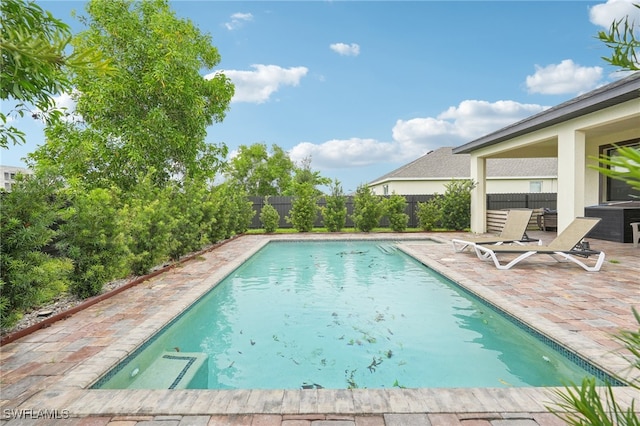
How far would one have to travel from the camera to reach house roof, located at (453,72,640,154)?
7.28 meters

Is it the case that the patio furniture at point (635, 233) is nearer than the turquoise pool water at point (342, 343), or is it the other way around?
the turquoise pool water at point (342, 343)

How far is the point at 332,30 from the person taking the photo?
51.9ft

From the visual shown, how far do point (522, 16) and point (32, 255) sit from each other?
15.3 m

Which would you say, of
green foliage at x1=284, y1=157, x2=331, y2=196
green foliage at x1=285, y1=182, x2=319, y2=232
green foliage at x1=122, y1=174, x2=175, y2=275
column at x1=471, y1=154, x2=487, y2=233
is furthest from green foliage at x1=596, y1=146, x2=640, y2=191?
green foliage at x1=284, y1=157, x2=331, y2=196

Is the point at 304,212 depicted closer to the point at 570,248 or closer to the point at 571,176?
the point at 571,176

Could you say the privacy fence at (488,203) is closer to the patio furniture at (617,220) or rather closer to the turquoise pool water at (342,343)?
the patio furniture at (617,220)

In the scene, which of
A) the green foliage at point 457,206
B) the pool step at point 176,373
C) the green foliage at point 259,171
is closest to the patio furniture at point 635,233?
the green foliage at point 457,206

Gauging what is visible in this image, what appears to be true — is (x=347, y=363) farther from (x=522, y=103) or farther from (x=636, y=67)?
(x=522, y=103)

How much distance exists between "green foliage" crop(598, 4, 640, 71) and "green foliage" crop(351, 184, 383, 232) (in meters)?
15.5

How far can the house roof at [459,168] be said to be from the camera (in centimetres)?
2656

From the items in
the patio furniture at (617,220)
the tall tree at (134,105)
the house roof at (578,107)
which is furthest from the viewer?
the tall tree at (134,105)

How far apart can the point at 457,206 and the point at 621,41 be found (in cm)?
1602

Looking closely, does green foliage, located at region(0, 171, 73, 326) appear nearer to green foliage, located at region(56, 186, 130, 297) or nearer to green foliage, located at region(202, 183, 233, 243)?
green foliage, located at region(56, 186, 130, 297)

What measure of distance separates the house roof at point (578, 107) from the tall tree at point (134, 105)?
37.1 ft
